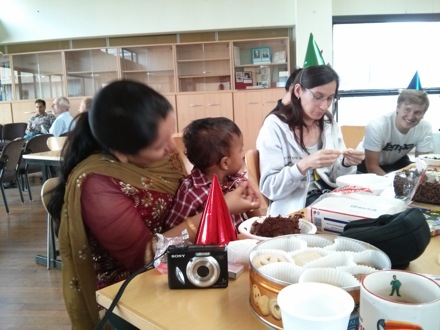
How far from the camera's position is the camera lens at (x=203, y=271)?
671 mm

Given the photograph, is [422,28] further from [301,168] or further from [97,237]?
[97,237]

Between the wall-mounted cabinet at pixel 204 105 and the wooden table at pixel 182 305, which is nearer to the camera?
the wooden table at pixel 182 305

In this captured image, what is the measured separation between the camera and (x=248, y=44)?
629 cm

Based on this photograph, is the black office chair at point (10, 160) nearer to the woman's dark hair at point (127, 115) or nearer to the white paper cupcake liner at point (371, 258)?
the woman's dark hair at point (127, 115)

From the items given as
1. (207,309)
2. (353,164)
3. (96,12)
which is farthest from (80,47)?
(207,309)

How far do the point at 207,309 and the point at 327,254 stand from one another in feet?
0.73

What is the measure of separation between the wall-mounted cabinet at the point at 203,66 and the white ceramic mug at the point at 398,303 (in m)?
6.13

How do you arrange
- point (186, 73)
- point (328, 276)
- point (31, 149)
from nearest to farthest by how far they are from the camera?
point (328, 276) < point (31, 149) < point (186, 73)

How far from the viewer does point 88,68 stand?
680 cm

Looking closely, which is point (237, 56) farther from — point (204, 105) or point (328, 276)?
point (328, 276)

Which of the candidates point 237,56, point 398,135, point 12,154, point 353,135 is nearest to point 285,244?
point 398,135

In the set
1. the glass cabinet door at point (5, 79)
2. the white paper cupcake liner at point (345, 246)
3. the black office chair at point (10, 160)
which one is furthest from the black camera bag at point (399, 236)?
the glass cabinet door at point (5, 79)

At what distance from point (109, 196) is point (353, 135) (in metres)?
2.56

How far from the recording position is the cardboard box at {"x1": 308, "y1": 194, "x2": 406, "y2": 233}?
3.00ft
